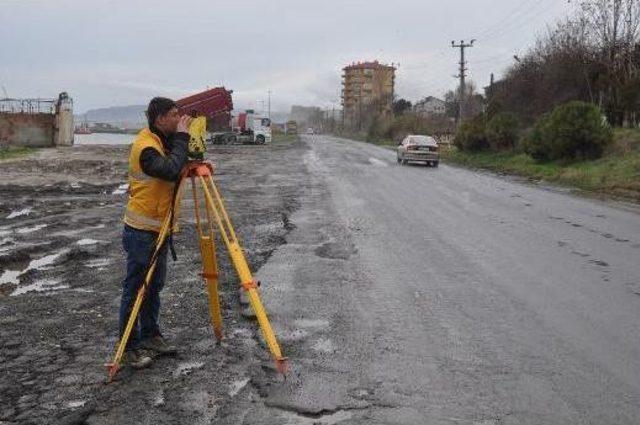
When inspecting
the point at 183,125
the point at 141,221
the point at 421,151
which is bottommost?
the point at 141,221

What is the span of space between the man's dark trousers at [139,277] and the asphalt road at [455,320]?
109cm

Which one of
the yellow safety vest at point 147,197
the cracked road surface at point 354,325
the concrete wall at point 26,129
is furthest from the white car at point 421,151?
the yellow safety vest at point 147,197

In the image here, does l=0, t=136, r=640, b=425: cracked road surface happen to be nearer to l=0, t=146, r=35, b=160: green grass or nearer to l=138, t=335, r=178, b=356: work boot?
l=138, t=335, r=178, b=356: work boot

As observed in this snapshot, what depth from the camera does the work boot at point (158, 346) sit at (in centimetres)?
504

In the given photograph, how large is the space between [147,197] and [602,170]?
20.8 m

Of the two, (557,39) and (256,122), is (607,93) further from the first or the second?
(256,122)

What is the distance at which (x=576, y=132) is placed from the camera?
2530 centimetres

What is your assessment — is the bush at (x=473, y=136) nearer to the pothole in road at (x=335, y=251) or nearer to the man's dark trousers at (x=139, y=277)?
the pothole in road at (x=335, y=251)

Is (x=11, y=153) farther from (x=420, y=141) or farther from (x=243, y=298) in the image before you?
(x=243, y=298)

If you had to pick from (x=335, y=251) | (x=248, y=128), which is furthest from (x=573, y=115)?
(x=248, y=128)

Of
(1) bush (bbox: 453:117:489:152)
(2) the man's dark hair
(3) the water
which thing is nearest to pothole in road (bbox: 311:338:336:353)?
(2) the man's dark hair

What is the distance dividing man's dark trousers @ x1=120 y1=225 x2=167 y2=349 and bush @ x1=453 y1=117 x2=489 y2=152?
33586 mm

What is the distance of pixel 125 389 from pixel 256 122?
191 feet

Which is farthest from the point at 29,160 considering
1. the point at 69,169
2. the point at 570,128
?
the point at 570,128
